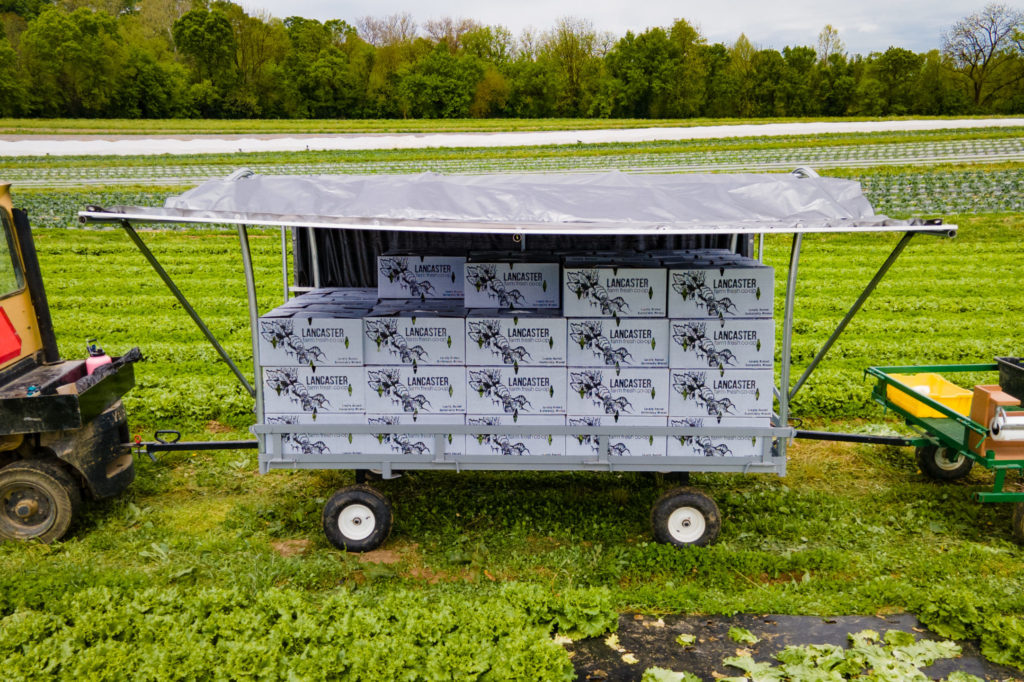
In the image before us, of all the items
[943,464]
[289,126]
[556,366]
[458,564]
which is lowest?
[458,564]

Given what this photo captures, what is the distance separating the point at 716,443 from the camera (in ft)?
21.8

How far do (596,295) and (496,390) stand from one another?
1.12m

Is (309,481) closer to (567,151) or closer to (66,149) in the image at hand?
(567,151)

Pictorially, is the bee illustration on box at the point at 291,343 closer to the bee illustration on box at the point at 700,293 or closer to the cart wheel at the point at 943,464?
the bee illustration on box at the point at 700,293

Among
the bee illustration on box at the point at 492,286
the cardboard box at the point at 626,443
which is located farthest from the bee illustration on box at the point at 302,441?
the cardboard box at the point at 626,443

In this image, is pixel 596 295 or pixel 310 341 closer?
pixel 596 295

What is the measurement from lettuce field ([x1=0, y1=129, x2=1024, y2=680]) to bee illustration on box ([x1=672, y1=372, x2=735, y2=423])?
1176 millimetres

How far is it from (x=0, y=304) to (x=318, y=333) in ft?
9.64

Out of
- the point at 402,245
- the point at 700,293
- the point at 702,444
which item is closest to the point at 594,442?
the point at 702,444

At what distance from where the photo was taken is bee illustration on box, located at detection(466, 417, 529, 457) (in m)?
6.71

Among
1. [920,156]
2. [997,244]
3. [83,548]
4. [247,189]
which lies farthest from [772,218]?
[920,156]

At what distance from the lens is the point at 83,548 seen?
698 centimetres

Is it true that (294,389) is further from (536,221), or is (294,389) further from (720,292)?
(720,292)

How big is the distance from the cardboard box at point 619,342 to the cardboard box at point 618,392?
8cm
